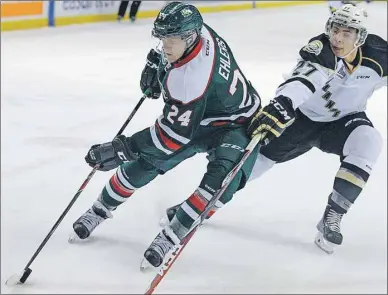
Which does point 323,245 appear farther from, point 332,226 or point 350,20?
point 350,20

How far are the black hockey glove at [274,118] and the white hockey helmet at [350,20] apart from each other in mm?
288

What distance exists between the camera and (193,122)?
84.4 inches

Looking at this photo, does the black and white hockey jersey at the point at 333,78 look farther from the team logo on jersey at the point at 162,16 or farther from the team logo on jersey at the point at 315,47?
the team logo on jersey at the point at 162,16

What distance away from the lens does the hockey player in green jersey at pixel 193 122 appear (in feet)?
6.87

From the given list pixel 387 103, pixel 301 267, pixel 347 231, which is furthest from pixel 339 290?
pixel 387 103

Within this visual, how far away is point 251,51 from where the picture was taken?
7.57 m

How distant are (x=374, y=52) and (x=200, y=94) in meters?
0.55

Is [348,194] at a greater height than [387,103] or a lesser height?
greater

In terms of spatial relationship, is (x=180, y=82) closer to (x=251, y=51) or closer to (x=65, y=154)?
(x=65, y=154)

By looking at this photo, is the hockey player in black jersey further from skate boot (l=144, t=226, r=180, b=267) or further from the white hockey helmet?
skate boot (l=144, t=226, r=180, b=267)

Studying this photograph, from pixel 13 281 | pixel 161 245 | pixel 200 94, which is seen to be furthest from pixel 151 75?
pixel 13 281

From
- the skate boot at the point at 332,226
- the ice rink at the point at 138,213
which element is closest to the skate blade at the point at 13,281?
the ice rink at the point at 138,213

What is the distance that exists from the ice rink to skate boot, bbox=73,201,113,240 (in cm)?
12

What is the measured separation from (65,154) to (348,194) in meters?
2.44
